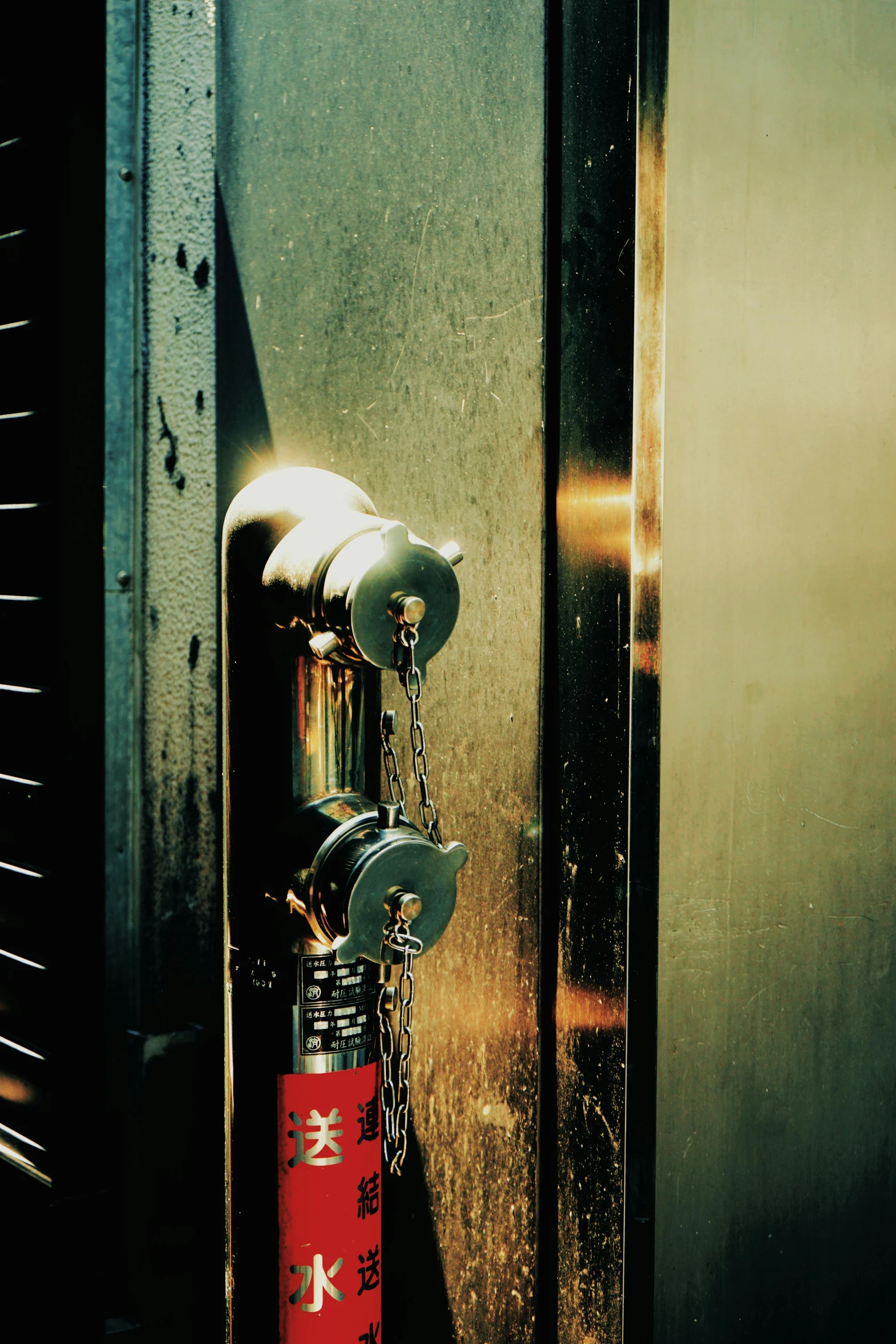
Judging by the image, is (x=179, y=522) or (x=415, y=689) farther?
(x=179, y=522)

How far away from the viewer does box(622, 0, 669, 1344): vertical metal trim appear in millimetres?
1990

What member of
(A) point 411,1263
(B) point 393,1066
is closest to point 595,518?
(B) point 393,1066

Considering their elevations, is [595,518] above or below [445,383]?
below

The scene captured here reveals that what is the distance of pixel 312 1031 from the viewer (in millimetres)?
1523

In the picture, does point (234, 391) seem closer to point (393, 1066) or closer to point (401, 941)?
point (401, 941)

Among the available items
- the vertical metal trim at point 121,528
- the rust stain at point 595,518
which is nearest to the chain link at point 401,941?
the vertical metal trim at point 121,528

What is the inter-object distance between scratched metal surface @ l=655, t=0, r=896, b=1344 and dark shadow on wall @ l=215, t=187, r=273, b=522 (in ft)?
2.35

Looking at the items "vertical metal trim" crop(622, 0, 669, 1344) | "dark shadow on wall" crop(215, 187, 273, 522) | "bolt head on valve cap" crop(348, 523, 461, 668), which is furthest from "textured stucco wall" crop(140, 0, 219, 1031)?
"vertical metal trim" crop(622, 0, 669, 1344)

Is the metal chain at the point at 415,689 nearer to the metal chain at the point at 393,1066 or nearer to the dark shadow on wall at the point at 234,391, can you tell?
the metal chain at the point at 393,1066

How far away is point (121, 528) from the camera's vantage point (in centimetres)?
189

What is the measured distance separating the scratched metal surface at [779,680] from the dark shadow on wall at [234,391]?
71cm

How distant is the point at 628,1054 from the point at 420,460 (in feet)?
3.67

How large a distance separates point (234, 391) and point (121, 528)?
301mm

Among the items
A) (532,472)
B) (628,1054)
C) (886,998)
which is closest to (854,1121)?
(886,998)
